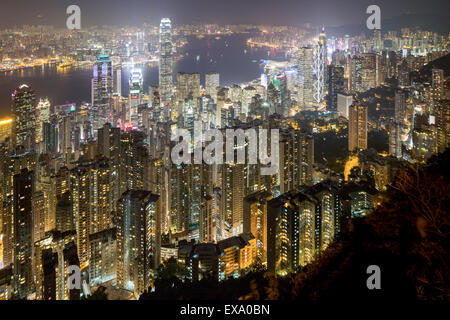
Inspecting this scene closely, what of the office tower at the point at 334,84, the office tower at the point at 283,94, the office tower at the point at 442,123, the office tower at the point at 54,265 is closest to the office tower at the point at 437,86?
the office tower at the point at 442,123

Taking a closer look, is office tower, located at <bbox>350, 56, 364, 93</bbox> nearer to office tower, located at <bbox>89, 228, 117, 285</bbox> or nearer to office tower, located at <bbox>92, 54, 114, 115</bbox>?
office tower, located at <bbox>92, 54, 114, 115</bbox>

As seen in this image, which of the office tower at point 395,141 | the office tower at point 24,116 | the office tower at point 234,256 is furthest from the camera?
the office tower at point 24,116

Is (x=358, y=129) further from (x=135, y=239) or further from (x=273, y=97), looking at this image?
(x=135, y=239)

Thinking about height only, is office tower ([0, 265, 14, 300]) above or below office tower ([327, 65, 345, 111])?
below

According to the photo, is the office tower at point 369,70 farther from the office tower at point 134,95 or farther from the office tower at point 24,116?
the office tower at point 24,116

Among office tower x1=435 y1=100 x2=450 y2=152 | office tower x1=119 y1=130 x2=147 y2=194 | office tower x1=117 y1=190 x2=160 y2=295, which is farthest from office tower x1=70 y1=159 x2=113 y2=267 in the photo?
office tower x1=435 y1=100 x2=450 y2=152
